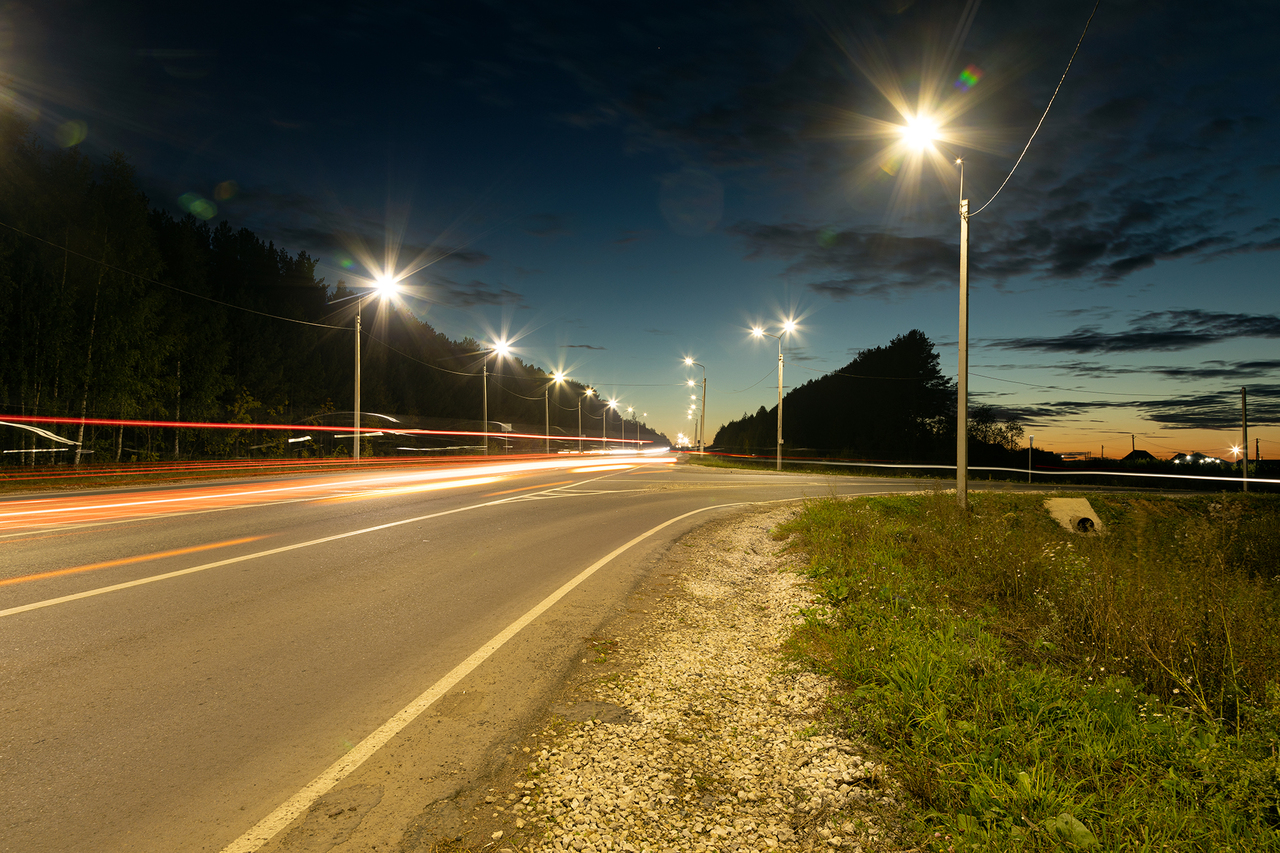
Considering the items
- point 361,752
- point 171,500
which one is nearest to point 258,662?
point 361,752

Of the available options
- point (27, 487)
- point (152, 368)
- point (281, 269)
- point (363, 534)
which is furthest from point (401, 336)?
point (363, 534)

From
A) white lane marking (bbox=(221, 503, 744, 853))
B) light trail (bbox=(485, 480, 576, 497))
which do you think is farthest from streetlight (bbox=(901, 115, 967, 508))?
light trail (bbox=(485, 480, 576, 497))

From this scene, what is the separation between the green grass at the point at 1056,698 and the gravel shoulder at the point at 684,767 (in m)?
0.29

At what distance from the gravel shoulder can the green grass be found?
0.95ft

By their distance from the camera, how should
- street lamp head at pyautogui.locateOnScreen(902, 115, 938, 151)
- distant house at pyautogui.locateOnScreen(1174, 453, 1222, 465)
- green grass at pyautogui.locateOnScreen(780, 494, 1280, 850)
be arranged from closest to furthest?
1. green grass at pyautogui.locateOnScreen(780, 494, 1280, 850)
2. street lamp head at pyautogui.locateOnScreen(902, 115, 938, 151)
3. distant house at pyautogui.locateOnScreen(1174, 453, 1222, 465)

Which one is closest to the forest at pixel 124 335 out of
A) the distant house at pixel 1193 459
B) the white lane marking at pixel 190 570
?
the white lane marking at pixel 190 570

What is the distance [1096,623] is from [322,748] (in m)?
6.41

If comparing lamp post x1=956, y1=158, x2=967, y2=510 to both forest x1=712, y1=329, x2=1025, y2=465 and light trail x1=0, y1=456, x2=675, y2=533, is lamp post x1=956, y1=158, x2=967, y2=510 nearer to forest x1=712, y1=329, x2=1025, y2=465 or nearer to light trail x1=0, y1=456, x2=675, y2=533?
light trail x1=0, y1=456, x2=675, y2=533

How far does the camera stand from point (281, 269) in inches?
2189

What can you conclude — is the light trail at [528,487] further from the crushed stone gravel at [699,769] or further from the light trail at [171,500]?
the crushed stone gravel at [699,769]

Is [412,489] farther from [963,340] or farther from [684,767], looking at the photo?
[684,767]

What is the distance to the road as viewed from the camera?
111 inches

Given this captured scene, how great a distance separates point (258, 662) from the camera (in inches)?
176

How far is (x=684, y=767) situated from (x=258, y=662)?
11.5ft
